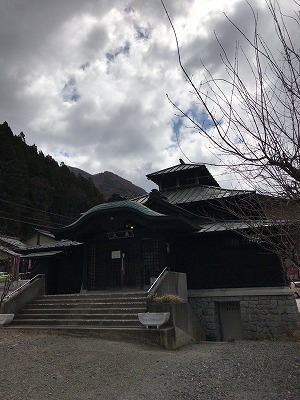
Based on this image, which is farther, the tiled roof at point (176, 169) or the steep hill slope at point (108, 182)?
the steep hill slope at point (108, 182)

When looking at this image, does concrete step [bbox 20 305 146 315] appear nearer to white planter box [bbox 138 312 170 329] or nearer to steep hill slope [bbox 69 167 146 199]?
white planter box [bbox 138 312 170 329]

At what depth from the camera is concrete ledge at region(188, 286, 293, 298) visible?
13.9 meters

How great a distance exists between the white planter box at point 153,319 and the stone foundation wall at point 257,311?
5.26m

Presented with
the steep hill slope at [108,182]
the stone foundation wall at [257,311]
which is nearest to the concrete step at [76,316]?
the stone foundation wall at [257,311]

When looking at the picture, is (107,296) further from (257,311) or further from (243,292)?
(257,311)

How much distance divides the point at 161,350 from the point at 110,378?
3205mm

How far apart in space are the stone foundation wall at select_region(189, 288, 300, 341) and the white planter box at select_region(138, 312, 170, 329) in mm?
5262

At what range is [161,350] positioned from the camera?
30.7 feet

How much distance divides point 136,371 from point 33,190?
48.1 meters

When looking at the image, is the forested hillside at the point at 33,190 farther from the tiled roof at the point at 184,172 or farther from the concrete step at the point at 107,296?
the concrete step at the point at 107,296

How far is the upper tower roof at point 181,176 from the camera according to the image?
71.5 ft

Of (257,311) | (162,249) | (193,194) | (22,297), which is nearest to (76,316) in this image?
(22,297)

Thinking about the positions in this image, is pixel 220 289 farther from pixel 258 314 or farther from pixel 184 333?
pixel 184 333

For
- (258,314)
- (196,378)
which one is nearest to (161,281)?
(258,314)
